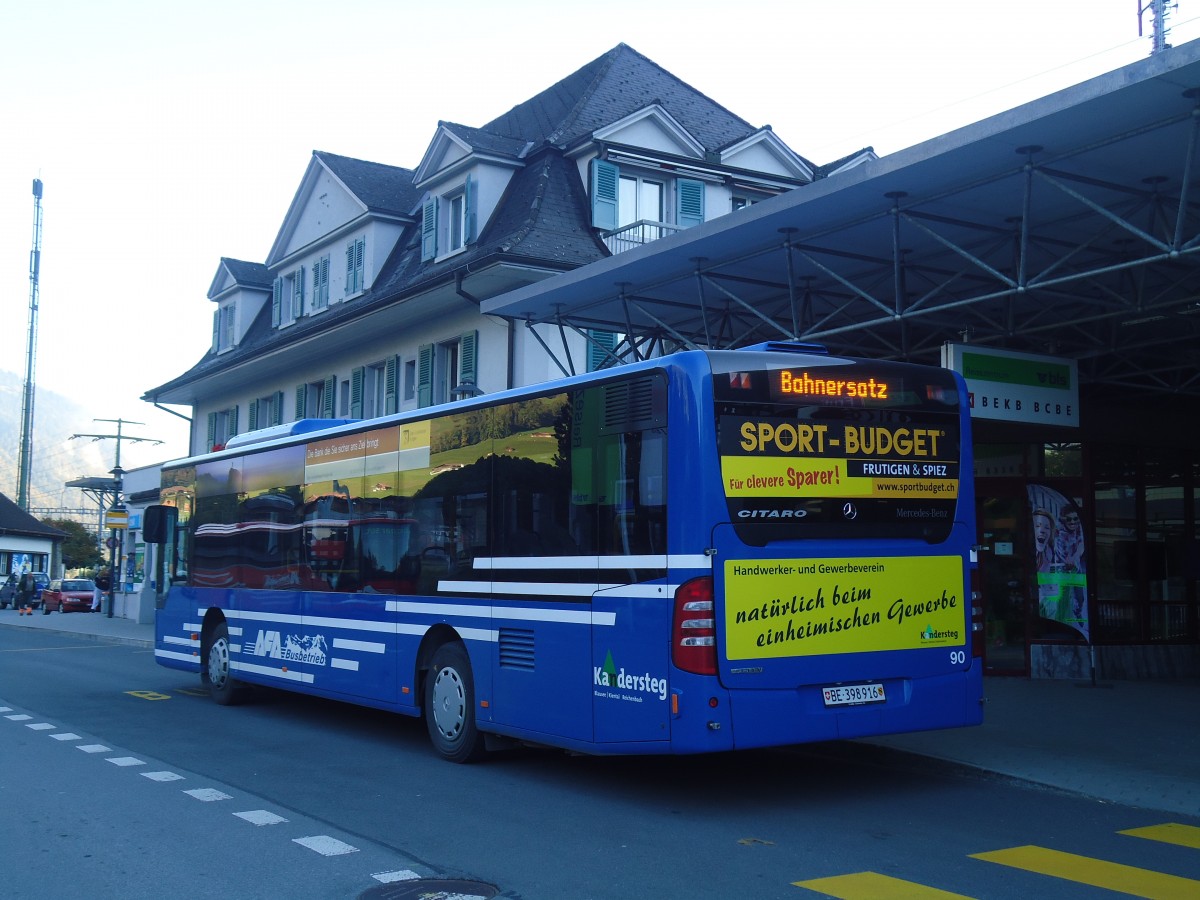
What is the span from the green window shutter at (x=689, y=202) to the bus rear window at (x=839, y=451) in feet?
55.1

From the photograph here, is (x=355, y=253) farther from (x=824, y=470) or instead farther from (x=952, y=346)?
(x=824, y=470)

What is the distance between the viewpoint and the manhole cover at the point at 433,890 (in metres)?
6.13

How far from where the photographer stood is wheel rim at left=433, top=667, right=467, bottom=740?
10.3 meters

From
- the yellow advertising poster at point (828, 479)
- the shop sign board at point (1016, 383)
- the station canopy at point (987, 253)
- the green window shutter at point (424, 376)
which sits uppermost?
the green window shutter at point (424, 376)

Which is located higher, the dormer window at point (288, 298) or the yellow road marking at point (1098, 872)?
the dormer window at point (288, 298)

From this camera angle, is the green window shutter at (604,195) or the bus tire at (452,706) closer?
the bus tire at (452,706)

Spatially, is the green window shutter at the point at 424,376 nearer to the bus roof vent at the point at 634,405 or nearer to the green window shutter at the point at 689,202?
the green window shutter at the point at 689,202

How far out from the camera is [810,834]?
769cm

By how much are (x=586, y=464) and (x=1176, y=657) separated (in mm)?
11566

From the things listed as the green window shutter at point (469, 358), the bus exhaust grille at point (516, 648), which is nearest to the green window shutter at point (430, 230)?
the green window shutter at point (469, 358)

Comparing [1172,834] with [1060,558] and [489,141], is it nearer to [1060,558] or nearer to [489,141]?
[1060,558]

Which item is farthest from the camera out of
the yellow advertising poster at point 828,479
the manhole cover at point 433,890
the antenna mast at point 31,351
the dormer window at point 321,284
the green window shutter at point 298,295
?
the antenna mast at point 31,351

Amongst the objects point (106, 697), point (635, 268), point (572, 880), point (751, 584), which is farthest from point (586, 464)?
point (106, 697)

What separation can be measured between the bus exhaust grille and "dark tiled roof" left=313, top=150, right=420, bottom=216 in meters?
20.7
